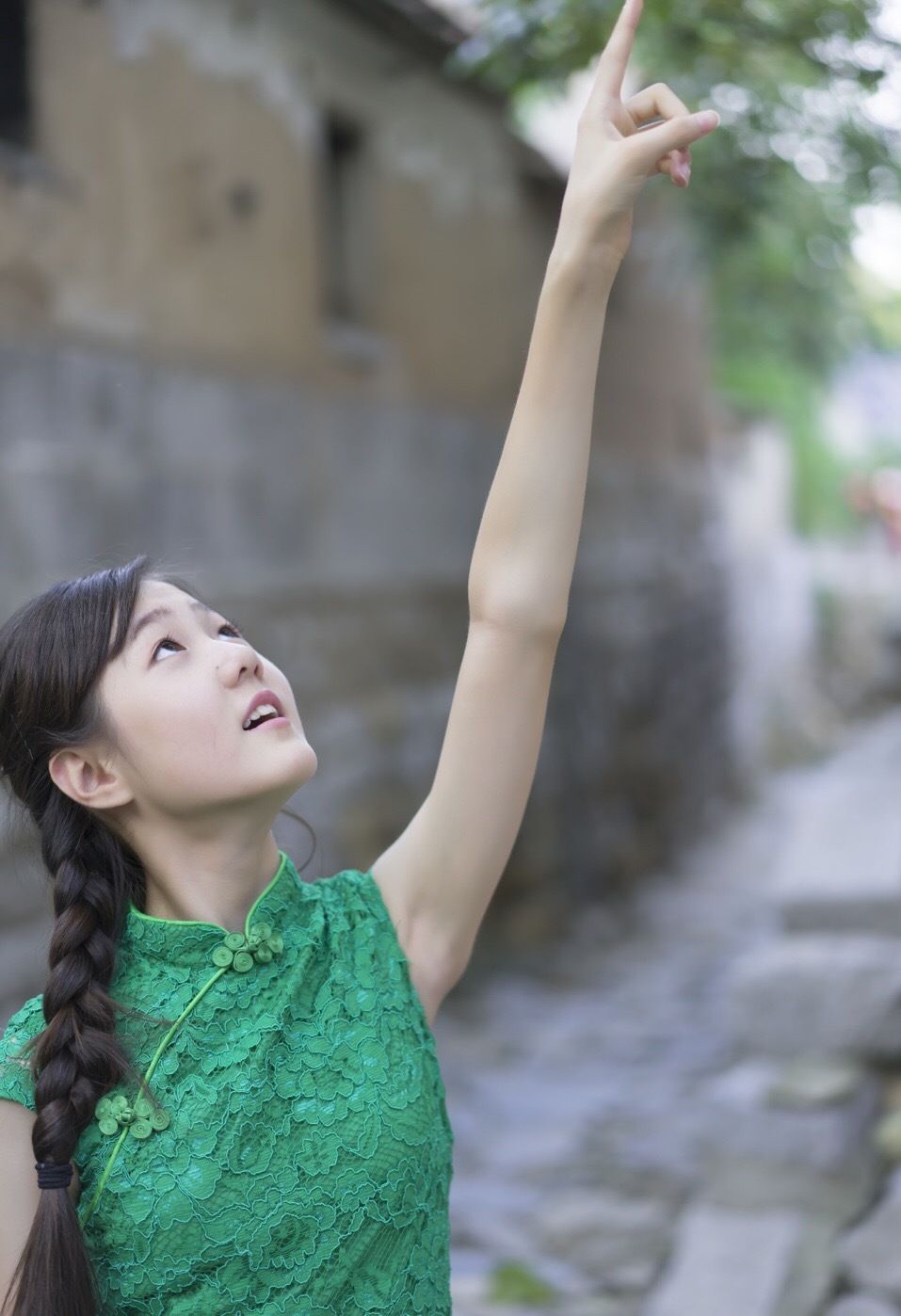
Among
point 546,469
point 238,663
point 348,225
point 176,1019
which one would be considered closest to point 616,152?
point 546,469

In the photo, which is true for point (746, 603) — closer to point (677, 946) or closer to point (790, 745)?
point (790, 745)

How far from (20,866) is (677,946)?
157 inches

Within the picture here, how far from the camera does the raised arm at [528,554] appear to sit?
1.26 m

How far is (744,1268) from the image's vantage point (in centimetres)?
293

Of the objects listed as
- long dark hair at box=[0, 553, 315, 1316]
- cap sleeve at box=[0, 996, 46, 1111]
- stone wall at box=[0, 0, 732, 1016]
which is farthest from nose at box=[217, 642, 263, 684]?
stone wall at box=[0, 0, 732, 1016]

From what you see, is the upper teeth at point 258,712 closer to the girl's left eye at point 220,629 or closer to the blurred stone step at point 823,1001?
the girl's left eye at point 220,629

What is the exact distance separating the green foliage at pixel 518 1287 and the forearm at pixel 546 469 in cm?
231

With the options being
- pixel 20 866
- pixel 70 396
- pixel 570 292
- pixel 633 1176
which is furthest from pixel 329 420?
pixel 570 292

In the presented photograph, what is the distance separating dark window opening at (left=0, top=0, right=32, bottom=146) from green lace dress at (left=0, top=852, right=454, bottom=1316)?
9.84ft

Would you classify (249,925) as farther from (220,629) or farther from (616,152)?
(616,152)

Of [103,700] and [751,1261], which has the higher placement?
[103,700]

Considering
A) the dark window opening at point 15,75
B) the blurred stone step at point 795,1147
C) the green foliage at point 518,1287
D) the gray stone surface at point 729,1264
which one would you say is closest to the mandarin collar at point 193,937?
the gray stone surface at point 729,1264

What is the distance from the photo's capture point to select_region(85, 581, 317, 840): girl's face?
48.7 inches

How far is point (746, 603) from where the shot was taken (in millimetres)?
11516
